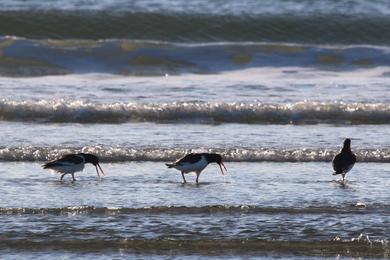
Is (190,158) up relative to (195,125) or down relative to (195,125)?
down

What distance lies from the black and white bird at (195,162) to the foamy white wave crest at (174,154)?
0.78m

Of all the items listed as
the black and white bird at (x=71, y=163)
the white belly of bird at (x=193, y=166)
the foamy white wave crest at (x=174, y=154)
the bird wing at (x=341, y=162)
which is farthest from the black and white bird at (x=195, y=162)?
the bird wing at (x=341, y=162)

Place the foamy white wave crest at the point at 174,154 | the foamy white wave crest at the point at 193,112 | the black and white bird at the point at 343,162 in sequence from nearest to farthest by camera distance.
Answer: the black and white bird at the point at 343,162, the foamy white wave crest at the point at 174,154, the foamy white wave crest at the point at 193,112

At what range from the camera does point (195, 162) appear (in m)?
14.5

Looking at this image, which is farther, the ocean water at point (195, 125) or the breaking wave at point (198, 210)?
the breaking wave at point (198, 210)

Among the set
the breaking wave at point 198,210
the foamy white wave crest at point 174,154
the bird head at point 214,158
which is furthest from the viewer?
the foamy white wave crest at point 174,154

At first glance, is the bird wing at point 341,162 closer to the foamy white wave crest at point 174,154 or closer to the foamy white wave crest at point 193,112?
the foamy white wave crest at point 174,154

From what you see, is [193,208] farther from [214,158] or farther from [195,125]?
[195,125]

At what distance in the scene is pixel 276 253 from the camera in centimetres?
1092

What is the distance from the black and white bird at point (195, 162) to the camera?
14345 mm

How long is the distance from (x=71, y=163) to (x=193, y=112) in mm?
4468

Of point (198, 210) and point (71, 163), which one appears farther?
point (71, 163)

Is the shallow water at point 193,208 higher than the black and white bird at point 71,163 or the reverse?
the reverse

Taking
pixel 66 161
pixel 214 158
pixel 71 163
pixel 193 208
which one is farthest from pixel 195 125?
pixel 193 208
